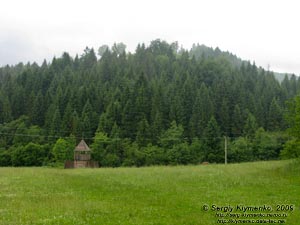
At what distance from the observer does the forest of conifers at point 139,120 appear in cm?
10162

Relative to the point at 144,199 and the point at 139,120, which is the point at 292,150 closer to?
the point at 144,199

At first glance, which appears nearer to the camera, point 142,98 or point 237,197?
point 237,197

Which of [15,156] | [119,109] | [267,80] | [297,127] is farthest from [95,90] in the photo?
[297,127]

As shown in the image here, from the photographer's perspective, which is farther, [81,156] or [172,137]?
[172,137]

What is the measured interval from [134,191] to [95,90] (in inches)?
4809

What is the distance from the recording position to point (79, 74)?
169625mm

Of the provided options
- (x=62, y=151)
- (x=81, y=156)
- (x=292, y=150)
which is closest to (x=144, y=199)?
(x=292, y=150)

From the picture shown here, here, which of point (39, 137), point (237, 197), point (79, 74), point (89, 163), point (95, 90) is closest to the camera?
point (237, 197)

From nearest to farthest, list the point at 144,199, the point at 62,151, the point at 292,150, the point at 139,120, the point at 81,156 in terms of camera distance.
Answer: the point at 144,199 < the point at 292,150 < the point at 81,156 < the point at 62,151 < the point at 139,120

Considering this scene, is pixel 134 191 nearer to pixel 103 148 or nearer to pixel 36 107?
pixel 103 148

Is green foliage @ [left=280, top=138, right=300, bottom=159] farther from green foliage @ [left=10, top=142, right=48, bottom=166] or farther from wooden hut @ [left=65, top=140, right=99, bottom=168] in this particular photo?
green foliage @ [left=10, top=142, right=48, bottom=166]

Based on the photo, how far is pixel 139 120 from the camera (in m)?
120

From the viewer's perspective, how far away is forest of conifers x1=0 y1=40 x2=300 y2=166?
101625 mm

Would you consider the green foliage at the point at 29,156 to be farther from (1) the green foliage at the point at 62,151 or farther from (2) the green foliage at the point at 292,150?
(2) the green foliage at the point at 292,150
